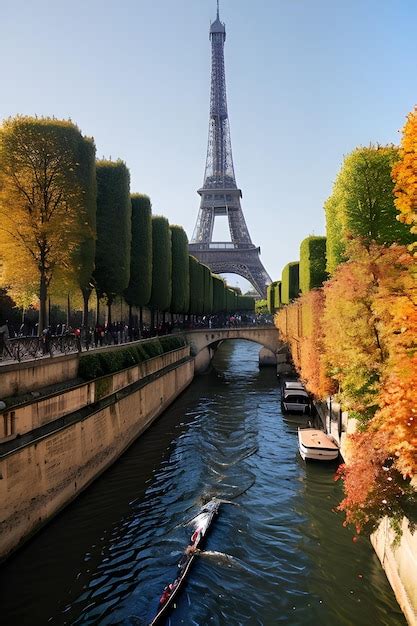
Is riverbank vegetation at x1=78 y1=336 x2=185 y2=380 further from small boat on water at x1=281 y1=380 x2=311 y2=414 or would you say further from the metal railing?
small boat on water at x1=281 y1=380 x2=311 y2=414

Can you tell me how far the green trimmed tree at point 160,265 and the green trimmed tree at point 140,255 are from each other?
487 centimetres

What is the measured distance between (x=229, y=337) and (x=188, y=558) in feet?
145

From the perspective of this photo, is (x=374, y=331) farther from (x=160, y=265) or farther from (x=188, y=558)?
(x=160, y=265)

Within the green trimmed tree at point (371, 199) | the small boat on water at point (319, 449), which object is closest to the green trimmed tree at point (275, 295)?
the green trimmed tree at point (371, 199)

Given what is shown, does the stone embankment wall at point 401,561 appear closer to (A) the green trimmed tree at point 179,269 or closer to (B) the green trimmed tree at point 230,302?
(A) the green trimmed tree at point 179,269

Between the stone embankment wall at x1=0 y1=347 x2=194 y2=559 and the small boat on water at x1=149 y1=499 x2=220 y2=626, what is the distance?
4.90m

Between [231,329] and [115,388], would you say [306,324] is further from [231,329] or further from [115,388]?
[231,329]

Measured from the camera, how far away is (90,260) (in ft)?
88.5

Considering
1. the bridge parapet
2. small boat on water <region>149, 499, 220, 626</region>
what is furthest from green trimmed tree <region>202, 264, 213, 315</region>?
small boat on water <region>149, 499, 220, 626</region>

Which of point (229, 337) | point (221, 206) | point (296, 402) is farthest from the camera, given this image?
point (221, 206)

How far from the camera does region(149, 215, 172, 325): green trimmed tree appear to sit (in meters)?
42.0

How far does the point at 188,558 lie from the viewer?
45.9 ft

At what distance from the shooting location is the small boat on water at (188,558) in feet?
37.8

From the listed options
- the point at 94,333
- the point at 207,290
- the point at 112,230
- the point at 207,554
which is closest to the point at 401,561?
the point at 207,554
